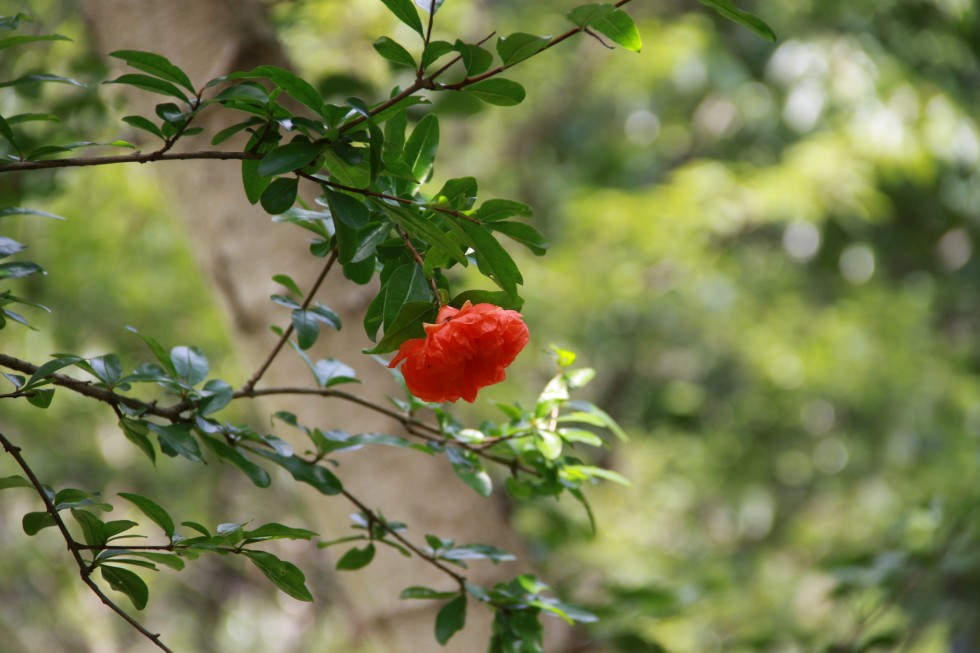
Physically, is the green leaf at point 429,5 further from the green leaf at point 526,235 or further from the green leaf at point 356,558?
the green leaf at point 356,558

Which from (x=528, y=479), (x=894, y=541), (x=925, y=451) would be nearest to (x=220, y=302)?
(x=528, y=479)

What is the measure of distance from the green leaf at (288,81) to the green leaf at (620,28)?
138 mm

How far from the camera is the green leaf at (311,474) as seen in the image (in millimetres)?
620

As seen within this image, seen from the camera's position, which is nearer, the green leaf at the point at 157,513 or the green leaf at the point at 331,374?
the green leaf at the point at 157,513

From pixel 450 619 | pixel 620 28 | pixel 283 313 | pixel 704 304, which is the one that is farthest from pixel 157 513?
pixel 704 304

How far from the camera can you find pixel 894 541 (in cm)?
154

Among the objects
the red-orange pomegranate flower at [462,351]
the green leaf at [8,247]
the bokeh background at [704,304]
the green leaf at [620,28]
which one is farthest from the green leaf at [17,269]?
the bokeh background at [704,304]

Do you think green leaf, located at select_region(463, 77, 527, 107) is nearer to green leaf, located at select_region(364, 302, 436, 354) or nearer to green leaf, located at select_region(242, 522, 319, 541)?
green leaf, located at select_region(364, 302, 436, 354)

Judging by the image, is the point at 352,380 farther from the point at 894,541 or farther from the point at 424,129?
the point at 894,541

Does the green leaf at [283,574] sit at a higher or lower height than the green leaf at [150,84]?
lower

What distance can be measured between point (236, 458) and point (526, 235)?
0.22 metres

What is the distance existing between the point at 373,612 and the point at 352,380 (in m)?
0.43

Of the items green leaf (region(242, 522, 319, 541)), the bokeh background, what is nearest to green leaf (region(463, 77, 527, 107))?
green leaf (region(242, 522, 319, 541))

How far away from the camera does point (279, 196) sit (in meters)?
0.48
